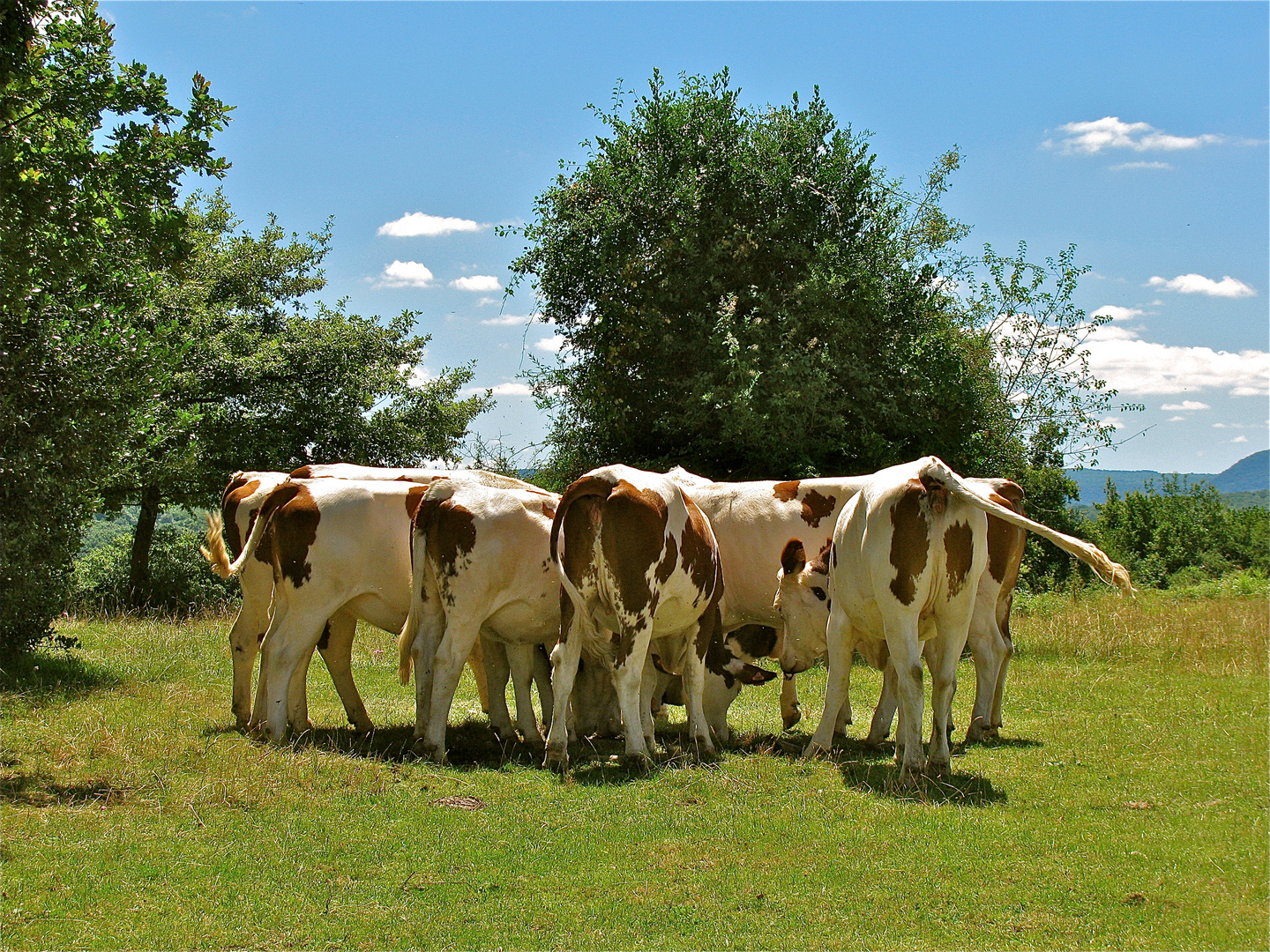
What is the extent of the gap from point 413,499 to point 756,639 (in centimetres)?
386

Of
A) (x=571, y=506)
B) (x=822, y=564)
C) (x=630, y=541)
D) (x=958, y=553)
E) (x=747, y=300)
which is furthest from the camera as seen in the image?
(x=747, y=300)

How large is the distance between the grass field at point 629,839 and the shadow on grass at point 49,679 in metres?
0.22

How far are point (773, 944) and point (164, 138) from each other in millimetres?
8252

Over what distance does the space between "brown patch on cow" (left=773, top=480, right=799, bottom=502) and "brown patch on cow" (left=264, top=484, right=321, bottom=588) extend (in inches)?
203

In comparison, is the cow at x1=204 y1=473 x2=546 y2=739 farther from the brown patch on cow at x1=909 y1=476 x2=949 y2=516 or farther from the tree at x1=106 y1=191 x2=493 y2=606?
the tree at x1=106 y1=191 x2=493 y2=606

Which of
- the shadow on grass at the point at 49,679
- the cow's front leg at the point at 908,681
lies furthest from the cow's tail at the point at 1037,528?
the shadow on grass at the point at 49,679

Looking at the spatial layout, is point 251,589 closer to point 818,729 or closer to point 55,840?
point 55,840

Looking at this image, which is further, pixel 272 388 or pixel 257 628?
pixel 272 388

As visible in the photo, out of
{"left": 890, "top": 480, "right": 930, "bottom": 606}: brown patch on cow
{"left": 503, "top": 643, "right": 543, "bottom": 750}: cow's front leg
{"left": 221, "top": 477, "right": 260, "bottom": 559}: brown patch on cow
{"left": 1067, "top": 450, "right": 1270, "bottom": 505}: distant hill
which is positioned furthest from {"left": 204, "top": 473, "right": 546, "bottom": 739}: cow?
{"left": 1067, "top": 450, "right": 1270, "bottom": 505}: distant hill

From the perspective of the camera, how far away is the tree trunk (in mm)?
22266

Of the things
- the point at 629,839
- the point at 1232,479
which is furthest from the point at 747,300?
the point at 1232,479

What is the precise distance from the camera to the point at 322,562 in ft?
31.6

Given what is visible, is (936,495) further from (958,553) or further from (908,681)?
(908,681)

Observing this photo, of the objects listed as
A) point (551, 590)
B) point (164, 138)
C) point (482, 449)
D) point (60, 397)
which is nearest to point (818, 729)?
point (551, 590)
